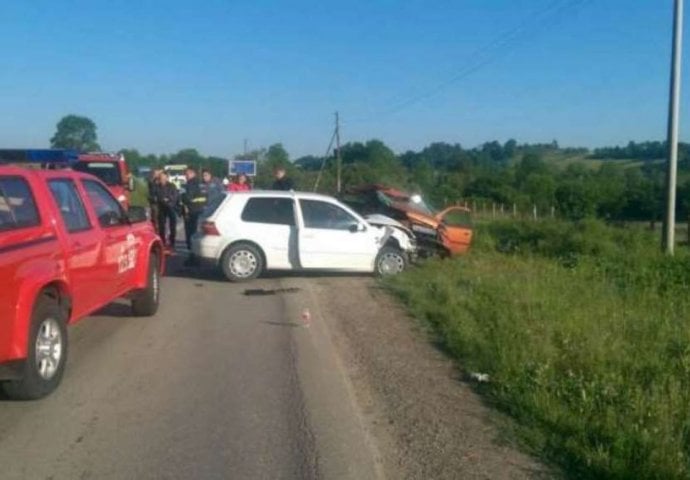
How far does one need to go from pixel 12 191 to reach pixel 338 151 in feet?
122

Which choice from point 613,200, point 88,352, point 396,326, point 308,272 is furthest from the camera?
point 613,200

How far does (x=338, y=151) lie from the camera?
145ft

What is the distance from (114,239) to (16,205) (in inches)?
84.2

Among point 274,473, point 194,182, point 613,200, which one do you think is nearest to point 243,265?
point 194,182

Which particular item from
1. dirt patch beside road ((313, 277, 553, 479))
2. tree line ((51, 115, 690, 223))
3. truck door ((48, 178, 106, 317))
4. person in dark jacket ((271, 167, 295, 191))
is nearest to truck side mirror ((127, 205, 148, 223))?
truck door ((48, 178, 106, 317))

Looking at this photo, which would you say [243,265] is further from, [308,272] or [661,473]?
[661,473]

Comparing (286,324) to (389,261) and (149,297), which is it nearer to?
(149,297)

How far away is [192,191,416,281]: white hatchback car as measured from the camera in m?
14.4

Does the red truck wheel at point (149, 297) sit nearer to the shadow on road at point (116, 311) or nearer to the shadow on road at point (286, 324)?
the shadow on road at point (116, 311)

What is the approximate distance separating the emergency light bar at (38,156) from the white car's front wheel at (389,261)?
20.0 ft

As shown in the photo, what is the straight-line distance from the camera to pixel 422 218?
58.3 ft

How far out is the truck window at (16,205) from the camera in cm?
686

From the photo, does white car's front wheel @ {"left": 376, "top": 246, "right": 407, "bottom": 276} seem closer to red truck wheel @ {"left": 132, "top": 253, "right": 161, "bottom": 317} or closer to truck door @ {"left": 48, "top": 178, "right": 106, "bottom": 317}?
red truck wheel @ {"left": 132, "top": 253, "right": 161, "bottom": 317}

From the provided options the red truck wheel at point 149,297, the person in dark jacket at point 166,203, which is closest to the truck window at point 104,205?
the red truck wheel at point 149,297
